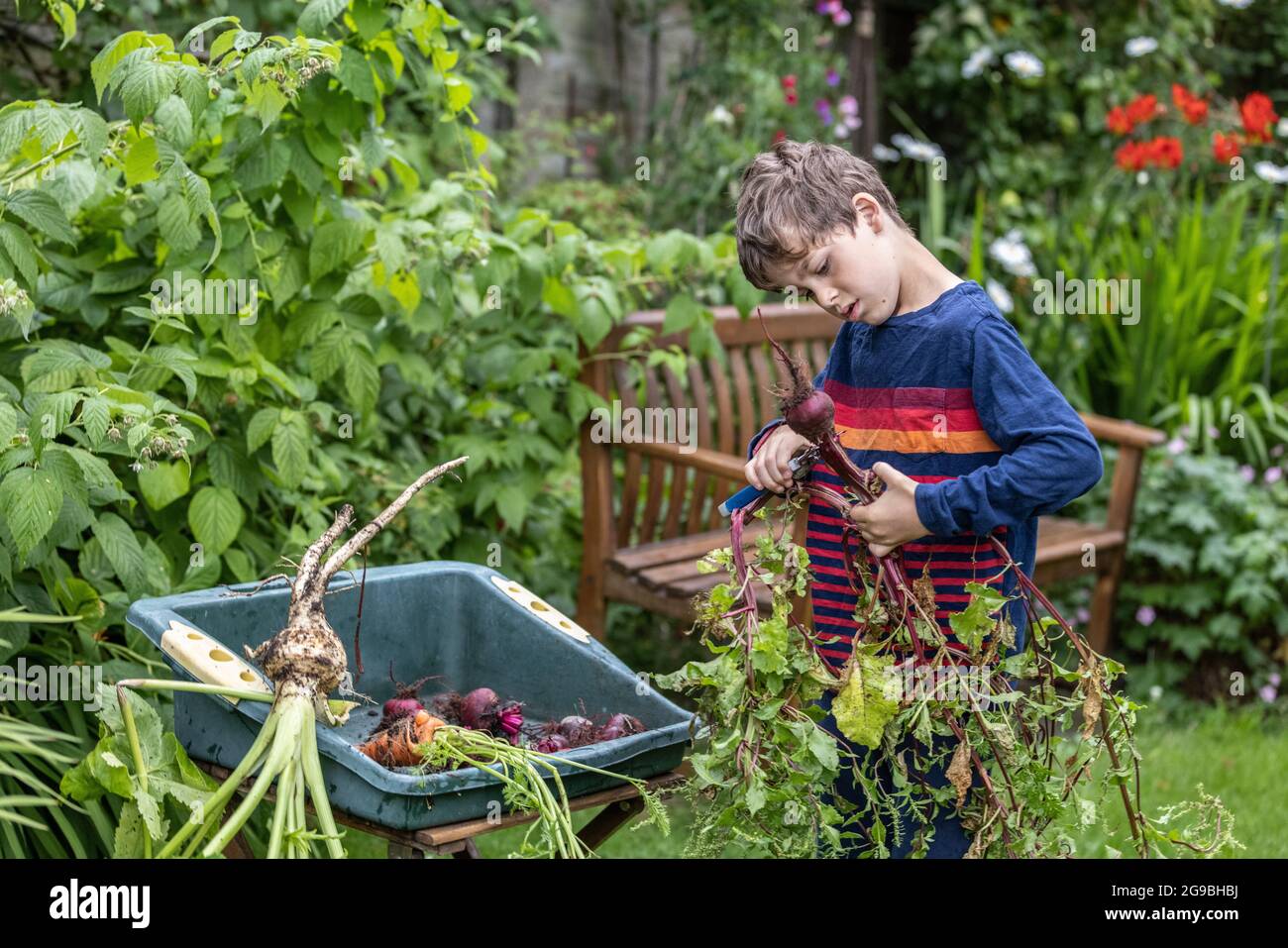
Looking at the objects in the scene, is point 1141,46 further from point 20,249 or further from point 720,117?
point 20,249

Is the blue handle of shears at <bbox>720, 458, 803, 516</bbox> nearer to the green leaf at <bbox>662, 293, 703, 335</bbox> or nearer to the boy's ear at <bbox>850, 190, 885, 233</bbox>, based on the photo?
the boy's ear at <bbox>850, 190, 885, 233</bbox>

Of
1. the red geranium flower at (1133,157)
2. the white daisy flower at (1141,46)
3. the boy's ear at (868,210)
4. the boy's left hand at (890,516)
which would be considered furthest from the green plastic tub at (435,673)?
the white daisy flower at (1141,46)

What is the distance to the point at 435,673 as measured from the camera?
7.88ft

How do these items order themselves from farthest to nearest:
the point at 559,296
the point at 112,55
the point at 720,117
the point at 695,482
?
1. the point at 720,117
2. the point at 695,482
3. the point at 559,296
4. the point at 112,55

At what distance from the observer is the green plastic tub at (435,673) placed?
1859mm

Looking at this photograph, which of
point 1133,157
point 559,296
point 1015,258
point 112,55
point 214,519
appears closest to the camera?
point 112,55

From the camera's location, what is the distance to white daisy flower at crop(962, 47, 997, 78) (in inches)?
255

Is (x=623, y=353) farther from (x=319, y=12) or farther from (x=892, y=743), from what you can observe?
(x=892, y=743)

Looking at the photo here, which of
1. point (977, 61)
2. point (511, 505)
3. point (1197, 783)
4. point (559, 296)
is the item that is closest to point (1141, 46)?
point (977, 61)

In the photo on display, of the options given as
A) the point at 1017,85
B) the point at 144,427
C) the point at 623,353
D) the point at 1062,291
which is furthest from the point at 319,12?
the point at 1017,85

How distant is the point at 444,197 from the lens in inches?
128

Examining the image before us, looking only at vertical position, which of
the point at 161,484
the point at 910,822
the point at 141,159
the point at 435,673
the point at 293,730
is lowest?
the point at 910,822

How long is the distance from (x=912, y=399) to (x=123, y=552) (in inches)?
51.7

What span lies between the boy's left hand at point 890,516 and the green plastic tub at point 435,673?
1.17 ft
